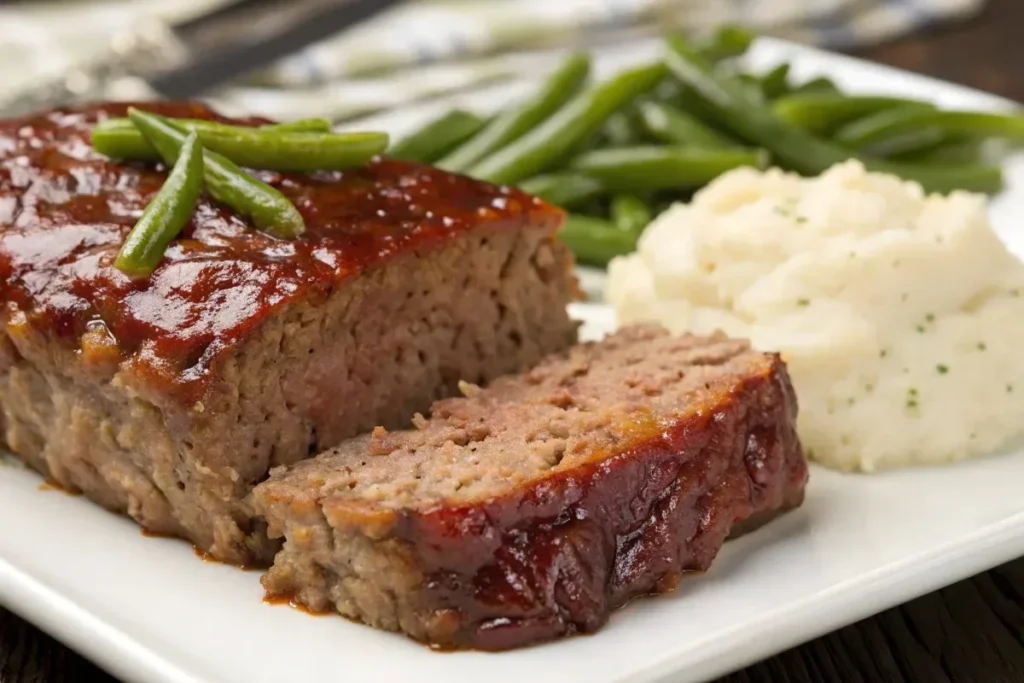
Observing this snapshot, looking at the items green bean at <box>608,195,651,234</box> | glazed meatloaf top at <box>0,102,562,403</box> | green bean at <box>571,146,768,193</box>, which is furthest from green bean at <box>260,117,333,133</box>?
green bean at <box>571,146,768,193</box>

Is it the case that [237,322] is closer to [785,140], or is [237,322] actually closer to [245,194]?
[245,194]

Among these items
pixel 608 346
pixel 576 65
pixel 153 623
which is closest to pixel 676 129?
pixel 576 65

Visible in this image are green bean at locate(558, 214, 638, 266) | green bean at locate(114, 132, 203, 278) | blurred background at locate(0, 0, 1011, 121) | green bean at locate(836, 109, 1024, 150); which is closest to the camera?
green bean at locate(114, 132, 203, 278)

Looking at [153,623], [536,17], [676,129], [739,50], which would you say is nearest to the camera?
[153,623]

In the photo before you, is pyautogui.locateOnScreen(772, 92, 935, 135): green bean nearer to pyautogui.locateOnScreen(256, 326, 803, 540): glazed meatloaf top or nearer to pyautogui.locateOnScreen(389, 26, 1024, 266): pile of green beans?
pyautogui.locateOnScreen(389, 26, 1024, 266): pile of green beans

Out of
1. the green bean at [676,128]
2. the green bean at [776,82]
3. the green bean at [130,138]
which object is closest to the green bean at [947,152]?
the green bean at [776,82]

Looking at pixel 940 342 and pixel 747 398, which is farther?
pixel 940 342

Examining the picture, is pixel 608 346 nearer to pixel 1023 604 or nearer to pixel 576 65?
pixel 1023 604
